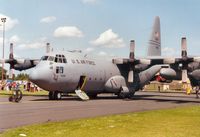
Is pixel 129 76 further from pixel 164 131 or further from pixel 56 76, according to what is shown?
pixel 164 131

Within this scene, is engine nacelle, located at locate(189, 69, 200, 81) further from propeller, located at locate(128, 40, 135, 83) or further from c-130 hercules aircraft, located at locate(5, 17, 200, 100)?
propeller, located at locate(128, 40, 135, 83)

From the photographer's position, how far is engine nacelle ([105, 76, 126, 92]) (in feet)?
126

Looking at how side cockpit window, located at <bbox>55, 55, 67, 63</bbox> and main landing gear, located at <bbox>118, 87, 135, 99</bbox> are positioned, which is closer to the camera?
side cockpit window, located at <bbox>55, 55, 67, 63</bbox>

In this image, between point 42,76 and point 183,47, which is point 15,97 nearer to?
point 42,76

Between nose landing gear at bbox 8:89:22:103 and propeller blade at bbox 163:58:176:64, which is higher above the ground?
propeller blade at bbox 163:58:176:64

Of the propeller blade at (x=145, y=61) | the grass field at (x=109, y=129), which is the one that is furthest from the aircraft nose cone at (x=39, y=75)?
the grass field at (x=109, y=129)

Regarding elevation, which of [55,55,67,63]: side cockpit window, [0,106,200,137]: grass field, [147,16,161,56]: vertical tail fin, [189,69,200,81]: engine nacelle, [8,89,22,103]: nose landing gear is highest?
[147,16,161,56]: vertical tail fin

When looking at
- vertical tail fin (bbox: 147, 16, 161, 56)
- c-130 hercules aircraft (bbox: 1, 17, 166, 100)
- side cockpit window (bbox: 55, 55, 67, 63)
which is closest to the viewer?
c-130 hercules aircraft (bbox: 1, 17, 166, 100)

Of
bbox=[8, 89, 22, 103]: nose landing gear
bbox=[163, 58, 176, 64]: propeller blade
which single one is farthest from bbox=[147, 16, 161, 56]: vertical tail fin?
bbox=[8, 89, 22, 103]: nose landing gear

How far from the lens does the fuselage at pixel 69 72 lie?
101 ft

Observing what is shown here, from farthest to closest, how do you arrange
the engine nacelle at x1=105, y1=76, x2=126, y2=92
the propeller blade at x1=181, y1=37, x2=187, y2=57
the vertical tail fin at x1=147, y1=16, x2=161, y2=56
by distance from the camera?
the vertical tail fin at x1=147, y1=16, x2=161, y2=56 → the engine nacelle at x1=105, y1=76, x2=126, y2=92 → the propeller blade at x1=181, y1=37, x2=187, y2=57

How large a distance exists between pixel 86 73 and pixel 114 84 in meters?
5.16

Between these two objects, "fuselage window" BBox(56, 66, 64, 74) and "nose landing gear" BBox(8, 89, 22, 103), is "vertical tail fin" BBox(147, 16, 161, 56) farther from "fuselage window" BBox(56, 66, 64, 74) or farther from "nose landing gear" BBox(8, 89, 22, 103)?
"nose landing gear" BBox(8, 89, 22, 103)

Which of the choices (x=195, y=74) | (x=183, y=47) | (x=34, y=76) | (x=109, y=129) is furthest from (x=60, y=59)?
(x=195, y=74)
